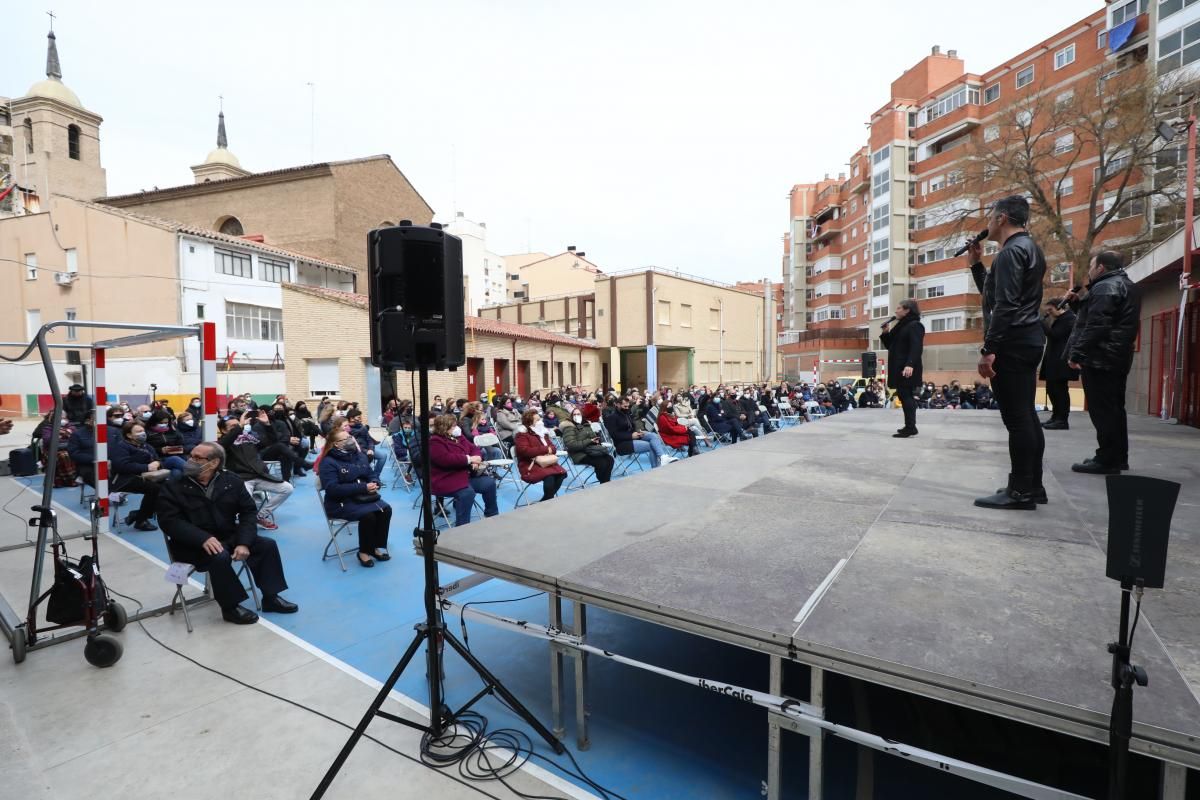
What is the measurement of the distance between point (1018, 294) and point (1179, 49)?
29.4m

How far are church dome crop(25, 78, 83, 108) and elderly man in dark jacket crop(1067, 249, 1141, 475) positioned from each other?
48152 mm

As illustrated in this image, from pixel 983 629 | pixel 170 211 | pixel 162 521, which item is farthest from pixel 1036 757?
pixel 170 211

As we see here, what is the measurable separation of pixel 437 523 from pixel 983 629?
5790mm

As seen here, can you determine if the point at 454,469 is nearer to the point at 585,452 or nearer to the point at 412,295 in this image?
the point at 585,452

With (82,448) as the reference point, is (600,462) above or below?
below

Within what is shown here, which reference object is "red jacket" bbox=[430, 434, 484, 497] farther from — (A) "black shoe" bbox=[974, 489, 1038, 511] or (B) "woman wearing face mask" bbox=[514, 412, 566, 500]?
(A) "black shoe" bbox=[974, 489, 1038, 511]

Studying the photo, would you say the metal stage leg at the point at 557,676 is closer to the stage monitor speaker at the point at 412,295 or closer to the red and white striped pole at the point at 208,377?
the stage monitor speaker at the point at 412,295

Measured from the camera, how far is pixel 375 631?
13.3 ft

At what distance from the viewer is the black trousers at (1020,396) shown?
340 cm

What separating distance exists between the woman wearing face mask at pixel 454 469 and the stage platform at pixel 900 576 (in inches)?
77.2

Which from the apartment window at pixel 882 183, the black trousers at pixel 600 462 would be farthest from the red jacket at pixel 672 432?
the apartment window at pixel 882 183

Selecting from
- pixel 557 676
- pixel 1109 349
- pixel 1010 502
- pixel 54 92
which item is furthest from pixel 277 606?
pixel 54 92

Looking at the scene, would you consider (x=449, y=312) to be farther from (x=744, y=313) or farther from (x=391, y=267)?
(x=744, y=313)

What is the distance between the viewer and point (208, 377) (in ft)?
15.3
